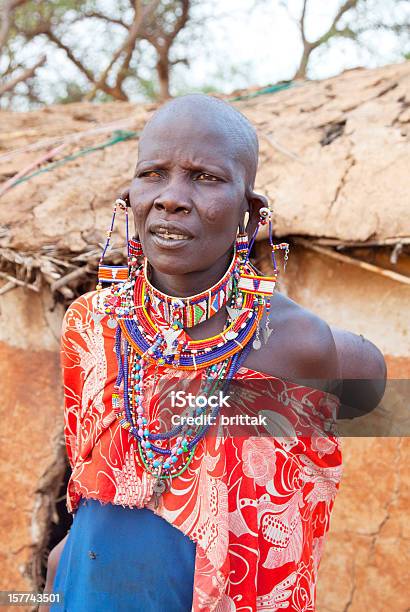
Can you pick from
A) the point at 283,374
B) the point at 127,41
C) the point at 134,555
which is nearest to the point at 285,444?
the point at 283,374

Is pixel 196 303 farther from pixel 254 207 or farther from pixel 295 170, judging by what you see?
pixel 295 170

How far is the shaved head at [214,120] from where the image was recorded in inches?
60.3

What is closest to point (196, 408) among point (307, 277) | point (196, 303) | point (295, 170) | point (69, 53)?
point (196, 303)

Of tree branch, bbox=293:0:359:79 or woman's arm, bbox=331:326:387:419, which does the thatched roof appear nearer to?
woman's arm, bbox=331:326:387:419

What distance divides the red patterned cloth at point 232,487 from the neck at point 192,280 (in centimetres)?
19

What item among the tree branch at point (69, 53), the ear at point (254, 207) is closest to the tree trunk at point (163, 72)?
the tree branch at point (69, 53)

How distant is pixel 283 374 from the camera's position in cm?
168

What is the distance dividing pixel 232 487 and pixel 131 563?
303 millimetres

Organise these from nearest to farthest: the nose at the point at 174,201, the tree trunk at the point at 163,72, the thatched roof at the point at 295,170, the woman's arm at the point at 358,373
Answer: the nose at the point at 174,201, the woman's arm at the point at 358,373, the thatched roof at the point at 295,170, the tree trunk at the point at 163,72

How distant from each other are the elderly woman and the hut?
37.3 inches

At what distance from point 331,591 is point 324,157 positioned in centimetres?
184

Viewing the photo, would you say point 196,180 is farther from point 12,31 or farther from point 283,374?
point 12,31

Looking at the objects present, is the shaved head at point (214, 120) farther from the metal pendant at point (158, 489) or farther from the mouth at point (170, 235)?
the metal pendant at point (158, 489)

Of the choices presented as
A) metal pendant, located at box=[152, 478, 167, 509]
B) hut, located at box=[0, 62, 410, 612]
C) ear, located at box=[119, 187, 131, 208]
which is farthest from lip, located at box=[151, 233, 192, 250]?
hut, located at box=[0, 62, 410, 612]
